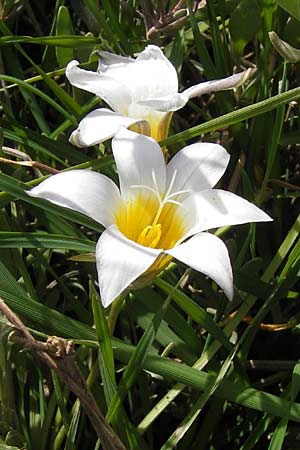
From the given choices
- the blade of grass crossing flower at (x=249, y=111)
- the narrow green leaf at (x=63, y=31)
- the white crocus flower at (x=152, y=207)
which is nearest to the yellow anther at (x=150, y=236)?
the white crocus flower at (x=152, y=207)

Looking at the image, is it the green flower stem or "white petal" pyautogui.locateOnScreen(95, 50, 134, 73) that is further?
"white petal" pyautogui.locateOnScreen(95, 50, 134, 73)

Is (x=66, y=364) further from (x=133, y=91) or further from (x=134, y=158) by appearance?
(x=133, y=91)

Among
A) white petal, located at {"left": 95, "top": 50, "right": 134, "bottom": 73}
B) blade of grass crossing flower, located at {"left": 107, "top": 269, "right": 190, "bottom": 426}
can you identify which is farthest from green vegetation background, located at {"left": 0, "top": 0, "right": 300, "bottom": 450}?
white petal, located at {"left": 95, "top": 50, "right": 134, "bottom": 73}

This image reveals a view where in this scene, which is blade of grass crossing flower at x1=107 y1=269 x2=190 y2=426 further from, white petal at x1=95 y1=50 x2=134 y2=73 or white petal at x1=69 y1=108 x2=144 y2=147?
white petal at x1=95 y1=50 x2=134 y2=73

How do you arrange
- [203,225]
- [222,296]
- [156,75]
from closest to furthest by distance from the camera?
[203,225] → [156,75] → [222,296]

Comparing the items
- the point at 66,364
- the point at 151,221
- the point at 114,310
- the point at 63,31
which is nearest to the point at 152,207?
the point at 151,221

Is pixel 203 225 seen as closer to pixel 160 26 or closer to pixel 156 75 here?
pixel 156 75

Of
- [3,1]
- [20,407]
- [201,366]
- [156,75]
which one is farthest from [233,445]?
[3,1]
